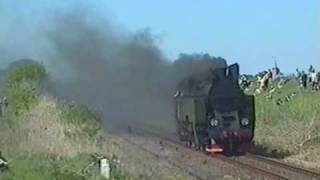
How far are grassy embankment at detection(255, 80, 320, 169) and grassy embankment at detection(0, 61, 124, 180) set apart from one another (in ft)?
24.7

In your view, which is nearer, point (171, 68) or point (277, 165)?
point (277, 165)

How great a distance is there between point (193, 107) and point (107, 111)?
30100 mm

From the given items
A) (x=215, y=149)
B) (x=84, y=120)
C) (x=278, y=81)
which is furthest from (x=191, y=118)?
(x=278, y=81)

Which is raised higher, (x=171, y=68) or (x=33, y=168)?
(x=171, y=68)

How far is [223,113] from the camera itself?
101ft

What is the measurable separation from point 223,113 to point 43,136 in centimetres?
765

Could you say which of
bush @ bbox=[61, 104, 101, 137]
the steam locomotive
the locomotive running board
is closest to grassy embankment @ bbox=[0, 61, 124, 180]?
bush @ bbox=[61, 104, 101, 137]

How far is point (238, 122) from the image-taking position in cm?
3084

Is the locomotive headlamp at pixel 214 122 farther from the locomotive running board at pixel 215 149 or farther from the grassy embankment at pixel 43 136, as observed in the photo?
the grassy embankment at pixel 43 136

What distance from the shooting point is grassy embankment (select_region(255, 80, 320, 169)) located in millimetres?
31153

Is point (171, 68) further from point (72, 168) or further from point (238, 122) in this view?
point (72, 168)

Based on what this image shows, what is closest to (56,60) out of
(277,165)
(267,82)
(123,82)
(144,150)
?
(123,82)

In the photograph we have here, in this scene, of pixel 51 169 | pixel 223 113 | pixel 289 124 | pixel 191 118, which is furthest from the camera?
pixel 289 124

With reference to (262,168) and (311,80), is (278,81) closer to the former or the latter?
(311,80)
